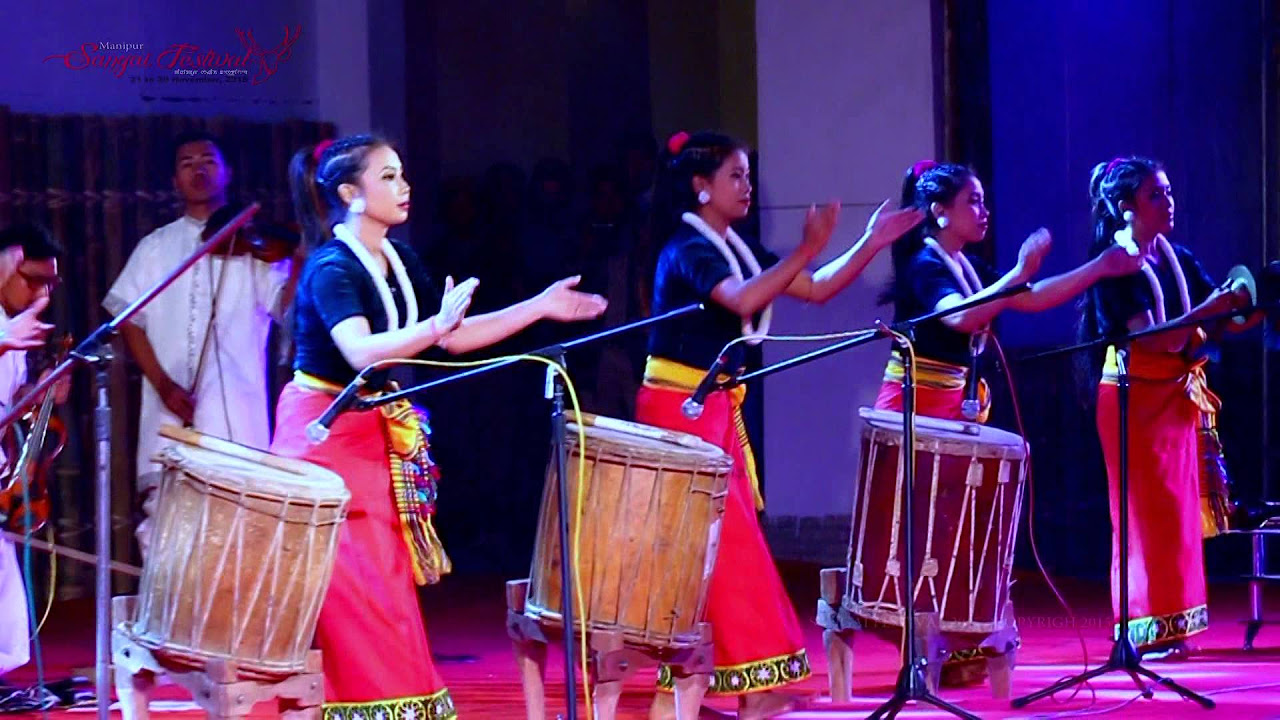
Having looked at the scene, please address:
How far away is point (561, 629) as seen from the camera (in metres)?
4.86

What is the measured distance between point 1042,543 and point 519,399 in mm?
2541

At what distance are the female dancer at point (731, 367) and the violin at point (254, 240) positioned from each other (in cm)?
168

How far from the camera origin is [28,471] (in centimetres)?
581

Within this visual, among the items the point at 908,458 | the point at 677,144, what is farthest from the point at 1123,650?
the point at 677,144

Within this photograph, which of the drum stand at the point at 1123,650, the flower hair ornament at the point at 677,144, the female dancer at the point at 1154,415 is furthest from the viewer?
the female dancer at the point at 1154,415

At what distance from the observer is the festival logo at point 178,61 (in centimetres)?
852

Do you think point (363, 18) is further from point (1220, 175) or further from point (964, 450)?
point (964, 450)

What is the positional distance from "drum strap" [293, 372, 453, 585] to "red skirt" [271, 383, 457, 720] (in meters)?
0.02

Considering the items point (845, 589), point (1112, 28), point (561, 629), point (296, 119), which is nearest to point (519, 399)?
point (296, 119)

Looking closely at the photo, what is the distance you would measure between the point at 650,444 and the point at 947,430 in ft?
3.51

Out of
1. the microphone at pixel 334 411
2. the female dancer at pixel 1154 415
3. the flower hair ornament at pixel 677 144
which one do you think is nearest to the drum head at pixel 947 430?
the flower hair ornament at pixel 677 144

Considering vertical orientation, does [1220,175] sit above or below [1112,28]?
below

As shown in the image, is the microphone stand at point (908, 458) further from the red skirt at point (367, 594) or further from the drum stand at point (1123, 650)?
the red skirt at point (367, 594)

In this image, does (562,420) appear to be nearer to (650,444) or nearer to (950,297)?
(650,444)
